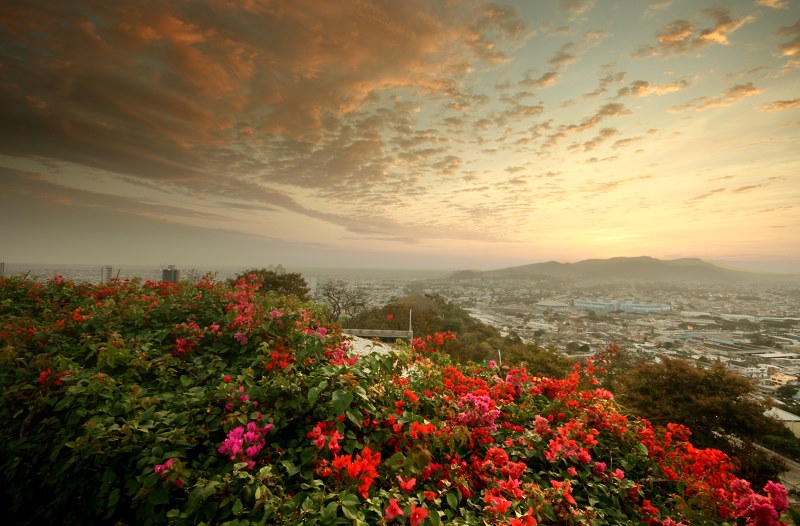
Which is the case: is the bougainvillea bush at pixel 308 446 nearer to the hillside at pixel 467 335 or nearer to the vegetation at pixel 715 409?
the vegetation at pixel 715 409

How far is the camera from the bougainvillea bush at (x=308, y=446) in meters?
1.70

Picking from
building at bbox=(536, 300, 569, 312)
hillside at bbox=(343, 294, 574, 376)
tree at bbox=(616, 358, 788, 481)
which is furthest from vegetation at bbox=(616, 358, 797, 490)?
building at bbox=(536, 300, 569, 312)

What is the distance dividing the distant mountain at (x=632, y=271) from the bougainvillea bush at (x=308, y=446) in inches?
1903

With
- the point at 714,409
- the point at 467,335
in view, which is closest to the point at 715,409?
the point at 714,409

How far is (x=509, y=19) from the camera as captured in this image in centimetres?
540

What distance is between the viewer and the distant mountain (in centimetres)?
4059

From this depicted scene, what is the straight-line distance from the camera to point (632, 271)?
45.8 meters

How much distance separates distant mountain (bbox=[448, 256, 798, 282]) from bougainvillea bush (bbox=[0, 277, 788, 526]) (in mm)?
48349

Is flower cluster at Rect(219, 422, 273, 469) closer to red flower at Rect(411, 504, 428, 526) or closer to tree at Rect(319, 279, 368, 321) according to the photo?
red flower at Rect(411, 504, 428, 526)

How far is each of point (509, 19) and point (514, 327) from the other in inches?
834

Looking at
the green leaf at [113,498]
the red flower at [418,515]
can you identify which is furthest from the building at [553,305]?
the green leaf at [113,498]

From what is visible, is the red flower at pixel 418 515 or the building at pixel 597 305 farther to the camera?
the building at pixel 597 305

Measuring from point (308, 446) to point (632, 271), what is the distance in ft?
183

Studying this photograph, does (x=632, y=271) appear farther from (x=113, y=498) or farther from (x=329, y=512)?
(x=113, y=498)
